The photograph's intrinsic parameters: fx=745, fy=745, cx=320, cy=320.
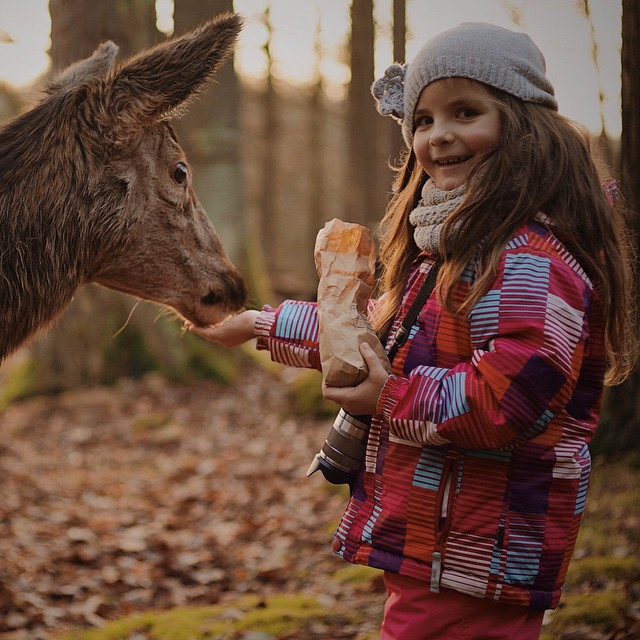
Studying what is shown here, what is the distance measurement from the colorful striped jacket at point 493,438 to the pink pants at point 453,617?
0.26 ft

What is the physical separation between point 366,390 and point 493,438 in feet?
1.31

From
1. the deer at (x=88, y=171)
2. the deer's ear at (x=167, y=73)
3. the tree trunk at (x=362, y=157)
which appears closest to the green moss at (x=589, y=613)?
the deer at (x=88, y=171)

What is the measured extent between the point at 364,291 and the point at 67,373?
25.7 ft

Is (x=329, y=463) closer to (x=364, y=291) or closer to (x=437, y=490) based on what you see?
(x=437, y=490)

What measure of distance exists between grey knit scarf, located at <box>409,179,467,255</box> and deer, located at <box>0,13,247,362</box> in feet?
3.62

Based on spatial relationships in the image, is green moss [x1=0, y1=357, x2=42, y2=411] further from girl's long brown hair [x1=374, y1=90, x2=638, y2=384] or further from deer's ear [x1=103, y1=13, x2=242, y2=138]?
girl's long brown hair [x1=374, y1=90, x2=638, y2=384]

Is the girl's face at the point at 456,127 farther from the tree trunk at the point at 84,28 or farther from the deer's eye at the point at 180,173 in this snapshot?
the tree trunk at the point at 84,28

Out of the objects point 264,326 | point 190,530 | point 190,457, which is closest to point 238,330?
point 264,326

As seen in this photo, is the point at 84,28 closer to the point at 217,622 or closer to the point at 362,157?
the point at 217,622

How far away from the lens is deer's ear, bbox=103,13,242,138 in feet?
9.29

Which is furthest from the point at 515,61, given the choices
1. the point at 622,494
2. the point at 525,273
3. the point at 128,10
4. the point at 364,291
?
the point at 128,10

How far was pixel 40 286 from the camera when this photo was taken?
2900mm

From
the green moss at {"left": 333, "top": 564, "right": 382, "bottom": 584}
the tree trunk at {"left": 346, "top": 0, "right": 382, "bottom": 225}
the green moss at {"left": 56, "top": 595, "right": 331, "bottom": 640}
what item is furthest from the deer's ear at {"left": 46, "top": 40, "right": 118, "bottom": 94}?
the tree trunk at {"left": 346, "top": 0, "right": 382, "bottom": 225}

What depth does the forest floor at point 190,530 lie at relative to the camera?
13.1 ft
